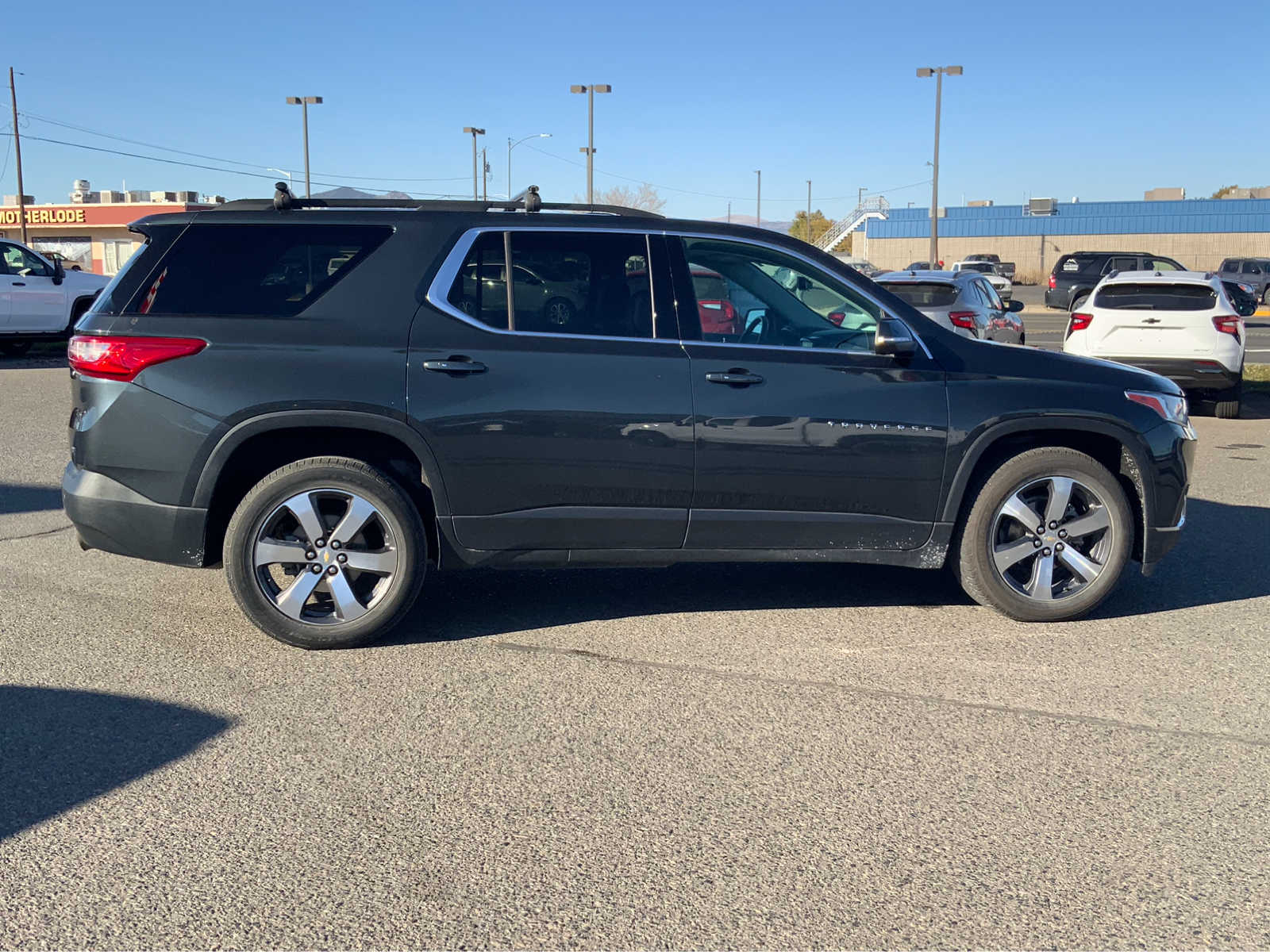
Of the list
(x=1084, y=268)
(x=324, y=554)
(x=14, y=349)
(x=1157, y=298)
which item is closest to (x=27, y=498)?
(x=324, y=554)

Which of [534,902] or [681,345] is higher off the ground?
[681,345]

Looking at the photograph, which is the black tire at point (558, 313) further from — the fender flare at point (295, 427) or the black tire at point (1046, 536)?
the black tire at point (1046, 536)

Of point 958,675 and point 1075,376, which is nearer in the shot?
point 958,675

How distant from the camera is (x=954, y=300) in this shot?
13.3 meters

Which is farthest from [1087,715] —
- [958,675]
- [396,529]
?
[396,529]

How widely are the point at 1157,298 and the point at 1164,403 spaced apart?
8.38 meters

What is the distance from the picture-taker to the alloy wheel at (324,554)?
199 inches

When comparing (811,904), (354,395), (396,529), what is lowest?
(811,904)

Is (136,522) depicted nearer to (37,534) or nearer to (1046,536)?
(37,534)

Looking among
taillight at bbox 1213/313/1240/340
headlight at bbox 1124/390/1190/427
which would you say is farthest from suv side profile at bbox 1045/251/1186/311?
headlight at bbox 1124/390/1190/427

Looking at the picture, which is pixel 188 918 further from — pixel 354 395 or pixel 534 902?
pixel 354 395

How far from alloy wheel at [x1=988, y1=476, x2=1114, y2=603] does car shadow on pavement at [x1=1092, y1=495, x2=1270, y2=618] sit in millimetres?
353

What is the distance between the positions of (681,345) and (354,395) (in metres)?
1.41

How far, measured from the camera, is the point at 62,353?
20547 millimetres
